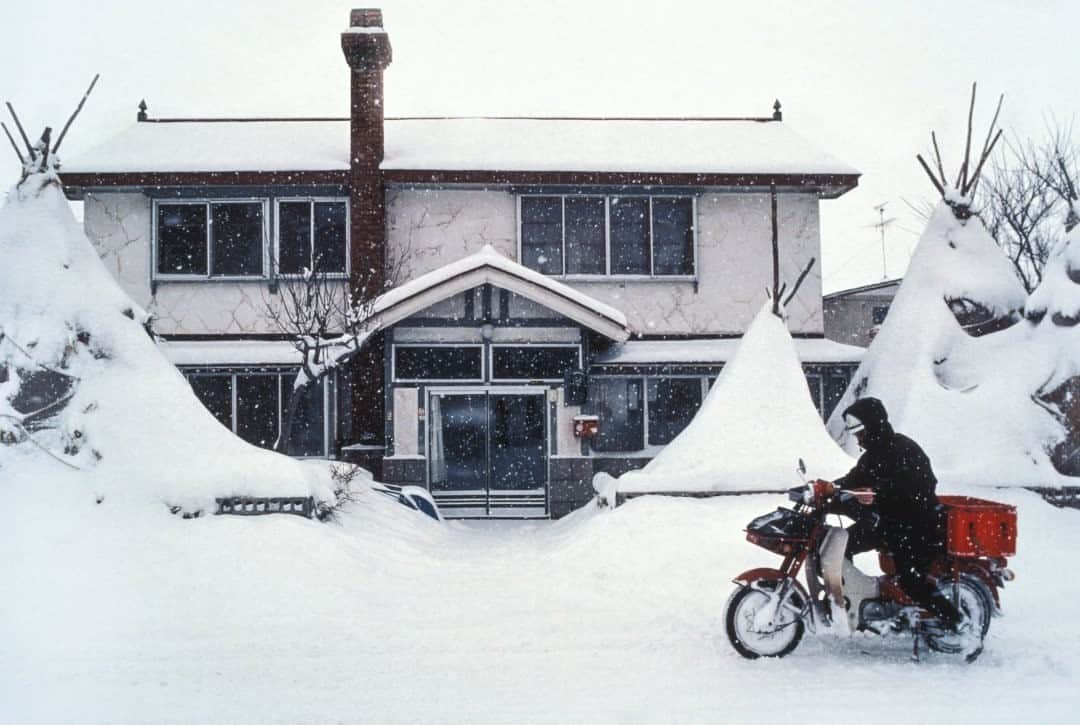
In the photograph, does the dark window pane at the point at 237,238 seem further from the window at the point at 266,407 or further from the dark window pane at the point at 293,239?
the window at the point at 266,407

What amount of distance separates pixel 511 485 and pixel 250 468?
7.86 m

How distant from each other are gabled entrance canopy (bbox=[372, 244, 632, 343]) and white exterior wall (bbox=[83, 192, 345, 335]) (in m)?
3.42

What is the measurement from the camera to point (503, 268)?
53.5ft

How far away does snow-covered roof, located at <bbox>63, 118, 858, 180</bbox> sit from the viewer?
18.2 metres

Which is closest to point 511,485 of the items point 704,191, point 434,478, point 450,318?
point 434,478

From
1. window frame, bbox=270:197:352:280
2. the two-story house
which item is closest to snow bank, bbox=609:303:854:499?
the two-story house

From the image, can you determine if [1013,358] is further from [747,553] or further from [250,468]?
[250,468]

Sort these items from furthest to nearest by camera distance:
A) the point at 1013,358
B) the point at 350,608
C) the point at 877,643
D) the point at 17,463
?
the point at 1013,358
the point at 17,463
the point at 350,608
the point at 877,643

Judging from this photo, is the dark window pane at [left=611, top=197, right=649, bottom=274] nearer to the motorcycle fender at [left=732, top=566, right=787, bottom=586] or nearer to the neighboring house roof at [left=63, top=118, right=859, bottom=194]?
the neighboring house roof at [left=63, top=118, right=859, bottom=194]

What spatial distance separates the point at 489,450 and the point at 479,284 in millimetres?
3128

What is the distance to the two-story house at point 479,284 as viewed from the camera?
17.2 m

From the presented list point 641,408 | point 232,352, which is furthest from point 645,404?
point 232,352

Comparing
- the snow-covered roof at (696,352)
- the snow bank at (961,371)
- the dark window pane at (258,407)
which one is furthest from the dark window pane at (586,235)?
the dark window pane at (258,407)

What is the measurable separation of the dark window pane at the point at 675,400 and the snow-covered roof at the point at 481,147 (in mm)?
4011
